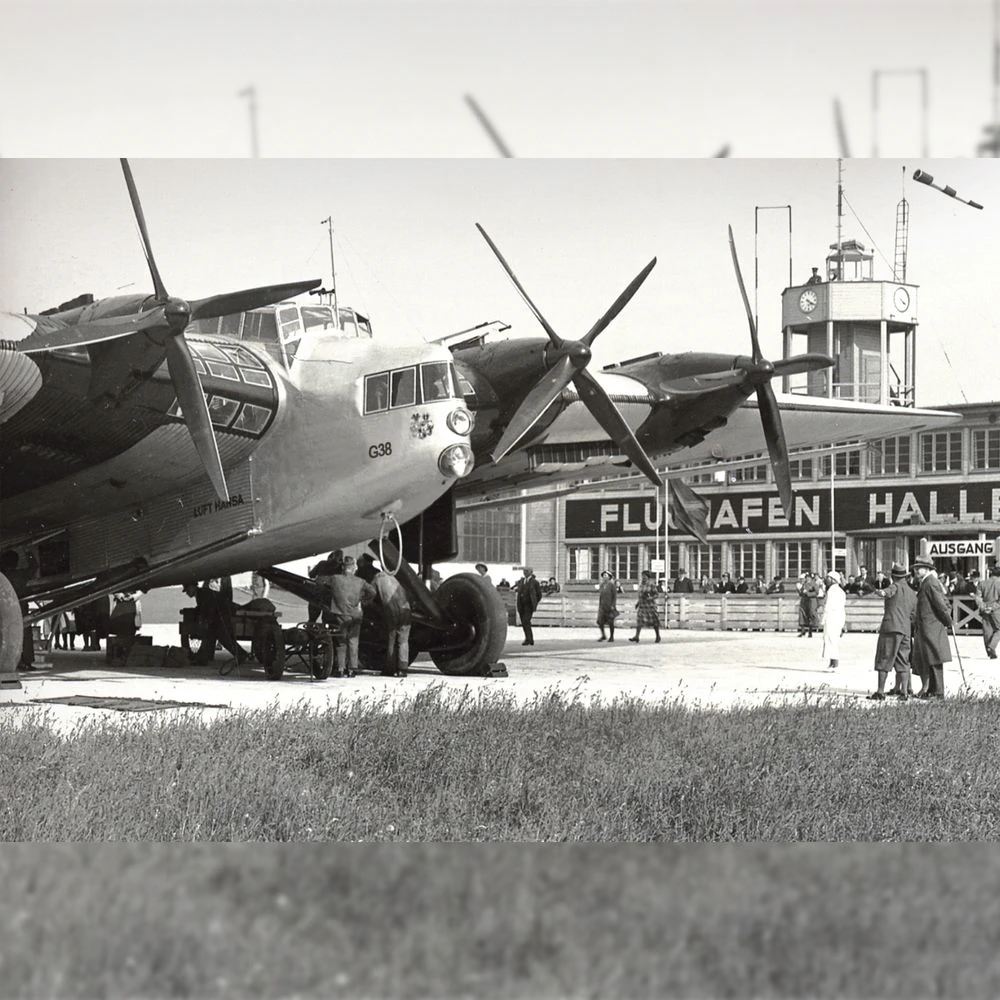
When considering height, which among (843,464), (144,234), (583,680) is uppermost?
(144,234)

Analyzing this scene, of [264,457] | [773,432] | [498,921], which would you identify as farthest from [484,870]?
[264,457]

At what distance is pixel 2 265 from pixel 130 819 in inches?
171

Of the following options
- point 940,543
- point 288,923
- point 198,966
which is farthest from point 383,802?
point 940,543

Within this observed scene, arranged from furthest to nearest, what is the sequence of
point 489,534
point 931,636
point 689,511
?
point 489,534 < point 931,636 < point 689,511

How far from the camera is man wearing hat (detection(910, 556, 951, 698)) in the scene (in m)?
13.9

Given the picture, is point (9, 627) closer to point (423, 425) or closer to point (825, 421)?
point (423, 425)

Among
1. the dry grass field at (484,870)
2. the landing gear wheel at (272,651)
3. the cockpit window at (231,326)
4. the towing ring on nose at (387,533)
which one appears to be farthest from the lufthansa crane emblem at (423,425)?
the dry grass field at (484,870)

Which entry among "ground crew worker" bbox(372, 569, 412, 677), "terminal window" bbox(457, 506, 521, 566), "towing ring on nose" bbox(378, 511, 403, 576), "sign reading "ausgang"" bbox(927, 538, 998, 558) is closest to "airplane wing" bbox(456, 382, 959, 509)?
"terminal window" bbox(457, 506, 521, 566)

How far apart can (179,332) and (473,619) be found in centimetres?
533

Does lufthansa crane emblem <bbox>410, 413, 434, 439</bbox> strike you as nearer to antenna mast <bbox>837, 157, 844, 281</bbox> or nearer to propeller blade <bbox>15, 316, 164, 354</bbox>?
propeller blade <bbox>15, 316, 164, 354</bbox>

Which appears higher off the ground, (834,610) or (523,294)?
(523,294)

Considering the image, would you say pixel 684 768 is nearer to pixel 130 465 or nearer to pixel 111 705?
pixel 111 705

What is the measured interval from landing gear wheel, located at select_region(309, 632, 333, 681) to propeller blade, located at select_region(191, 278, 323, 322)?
4.24 meters

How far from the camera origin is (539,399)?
16219 millimetres
